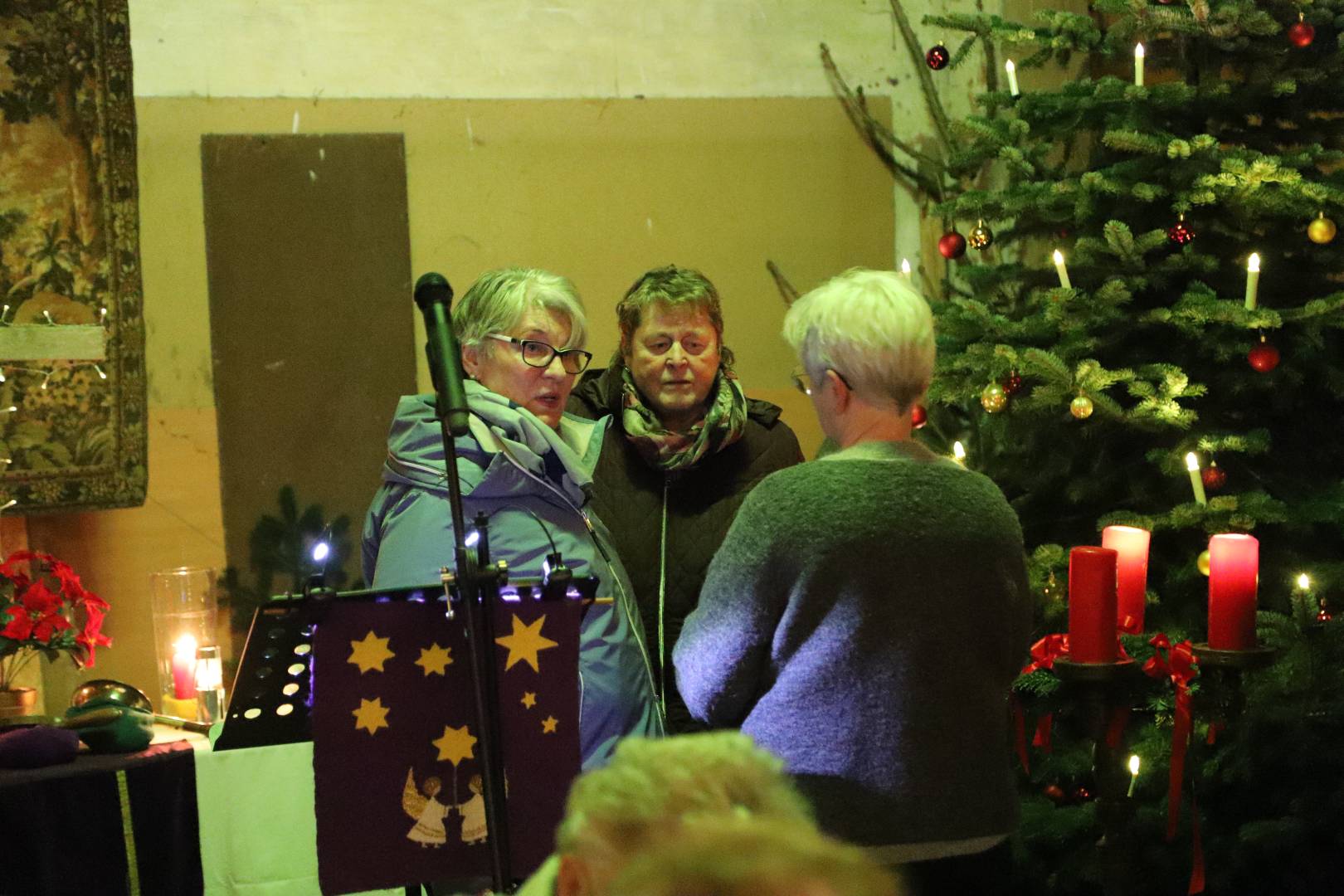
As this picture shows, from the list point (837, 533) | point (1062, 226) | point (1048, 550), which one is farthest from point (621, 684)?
point (1062, 226)

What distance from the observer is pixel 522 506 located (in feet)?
6.72

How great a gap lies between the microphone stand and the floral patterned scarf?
3.42 ft

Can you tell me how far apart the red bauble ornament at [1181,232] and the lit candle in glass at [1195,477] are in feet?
1.61

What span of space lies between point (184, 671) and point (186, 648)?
0.06m

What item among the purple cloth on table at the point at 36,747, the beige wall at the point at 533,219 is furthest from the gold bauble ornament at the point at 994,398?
the purple cloth on table at the point at 36,747

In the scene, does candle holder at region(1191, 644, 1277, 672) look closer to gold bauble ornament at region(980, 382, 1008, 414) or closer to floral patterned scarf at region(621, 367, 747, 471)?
floral patterned scarf at region(621, 367, 747, 471)

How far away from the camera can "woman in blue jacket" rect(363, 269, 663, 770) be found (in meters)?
1.98

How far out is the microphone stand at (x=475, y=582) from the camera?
5.01 feet

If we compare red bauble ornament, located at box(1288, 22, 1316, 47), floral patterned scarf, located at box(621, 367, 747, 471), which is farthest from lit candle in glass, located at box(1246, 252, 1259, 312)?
floral patterned scarf, located at box(621, 367, 747, 471)

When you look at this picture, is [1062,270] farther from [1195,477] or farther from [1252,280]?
[1195,477]

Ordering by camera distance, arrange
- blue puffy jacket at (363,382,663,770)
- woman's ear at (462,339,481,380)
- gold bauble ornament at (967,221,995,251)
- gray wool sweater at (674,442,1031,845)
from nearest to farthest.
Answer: gray wool sweater at (674,442,1031,845), blue puffy jacket at (363,382,663,770), woman's ear at (462,339,481,380), gold bauble ornament at (967,221,995,251)

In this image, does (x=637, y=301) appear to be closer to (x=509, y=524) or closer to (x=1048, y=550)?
(x=509, y=524)

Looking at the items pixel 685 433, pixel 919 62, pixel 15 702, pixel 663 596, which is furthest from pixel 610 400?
pixel 919 62

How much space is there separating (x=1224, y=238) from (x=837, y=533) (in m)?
1.94
